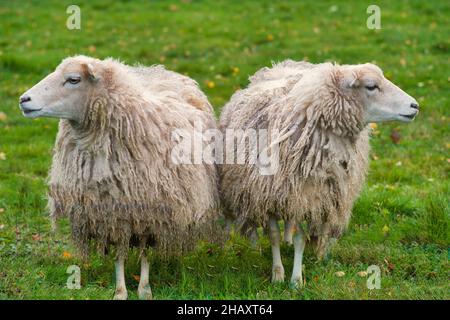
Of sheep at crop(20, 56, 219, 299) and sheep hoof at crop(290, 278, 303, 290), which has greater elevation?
sheep at crop(20, 56, 219, 299)

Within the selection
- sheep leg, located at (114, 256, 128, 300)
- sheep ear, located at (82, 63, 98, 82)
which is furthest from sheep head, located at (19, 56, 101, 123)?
sheep leg, located at (114, 256, 128, 300)

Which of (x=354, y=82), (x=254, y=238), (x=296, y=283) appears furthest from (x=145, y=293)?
(x=354, y=82)

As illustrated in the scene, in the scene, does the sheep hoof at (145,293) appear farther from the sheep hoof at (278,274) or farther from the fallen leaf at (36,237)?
the fallen leaf at (36,237)

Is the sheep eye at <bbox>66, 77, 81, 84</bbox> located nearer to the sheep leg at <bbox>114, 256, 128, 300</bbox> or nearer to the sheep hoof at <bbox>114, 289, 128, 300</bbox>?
the sheep leg at <bbox>114, 256, 128, 300</bbox>

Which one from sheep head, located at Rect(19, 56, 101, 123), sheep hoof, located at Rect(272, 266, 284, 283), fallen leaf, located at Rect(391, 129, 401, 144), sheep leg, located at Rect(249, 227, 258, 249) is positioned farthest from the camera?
fallen leaf, located at Rect(391, 129, 401, 144)

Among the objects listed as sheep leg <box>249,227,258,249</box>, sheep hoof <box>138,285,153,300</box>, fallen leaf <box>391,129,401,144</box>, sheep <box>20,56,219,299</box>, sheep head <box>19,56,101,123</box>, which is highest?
sheep head <box>19,56,101,123</box>

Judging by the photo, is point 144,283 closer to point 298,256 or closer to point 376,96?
point 298,256

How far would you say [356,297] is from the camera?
535 cm

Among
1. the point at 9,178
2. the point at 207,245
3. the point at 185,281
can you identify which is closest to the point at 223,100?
the point at 9,178

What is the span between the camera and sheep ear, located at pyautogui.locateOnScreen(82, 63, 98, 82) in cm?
535

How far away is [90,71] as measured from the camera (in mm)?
5348

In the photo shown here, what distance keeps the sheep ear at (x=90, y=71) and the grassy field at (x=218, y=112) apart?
5.08 ft

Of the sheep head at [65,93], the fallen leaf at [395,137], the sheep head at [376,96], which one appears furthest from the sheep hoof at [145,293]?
the fallen leaf at [395,137]

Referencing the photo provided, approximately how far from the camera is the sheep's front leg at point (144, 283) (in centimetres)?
572
